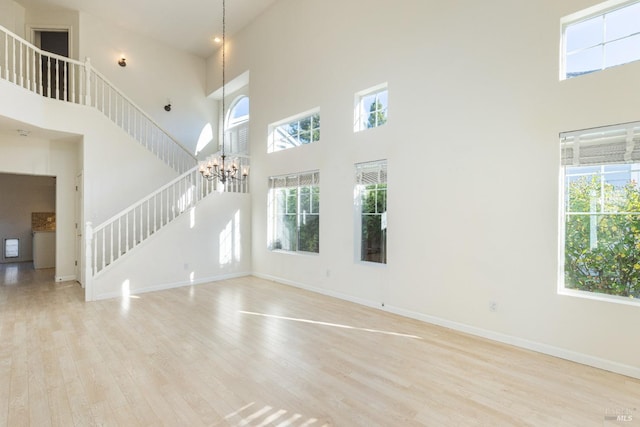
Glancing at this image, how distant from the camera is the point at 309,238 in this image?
6.17 metres

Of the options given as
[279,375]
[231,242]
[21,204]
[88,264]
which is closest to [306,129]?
[231,242]

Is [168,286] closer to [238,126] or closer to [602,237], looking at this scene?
[238,126]

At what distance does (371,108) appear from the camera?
5.04m

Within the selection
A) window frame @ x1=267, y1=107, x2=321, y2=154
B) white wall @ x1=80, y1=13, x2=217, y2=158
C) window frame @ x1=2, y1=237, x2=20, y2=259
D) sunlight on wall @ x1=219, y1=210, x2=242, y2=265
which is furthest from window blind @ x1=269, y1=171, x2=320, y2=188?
window frame @ x1=2, y1=237, x2=20, y2=259

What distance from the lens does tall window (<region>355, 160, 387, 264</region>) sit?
483 cm

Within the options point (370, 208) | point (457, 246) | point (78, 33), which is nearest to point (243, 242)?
point (370, 208)

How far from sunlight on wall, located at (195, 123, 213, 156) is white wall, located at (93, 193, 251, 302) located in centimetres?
279

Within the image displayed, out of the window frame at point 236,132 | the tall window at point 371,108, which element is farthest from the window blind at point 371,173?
the window frame at point 236,132

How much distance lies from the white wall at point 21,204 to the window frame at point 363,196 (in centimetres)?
932

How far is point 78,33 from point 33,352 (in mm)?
6897

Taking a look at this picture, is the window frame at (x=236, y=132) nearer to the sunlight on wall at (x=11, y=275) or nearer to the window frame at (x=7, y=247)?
the sunlight on wall at (x=11, y=275)

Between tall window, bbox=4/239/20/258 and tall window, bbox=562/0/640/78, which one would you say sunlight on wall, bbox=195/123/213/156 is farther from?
tall window, bbox=562/0/640/78

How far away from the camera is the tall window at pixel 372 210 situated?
190 inches

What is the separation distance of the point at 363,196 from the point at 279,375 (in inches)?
122
